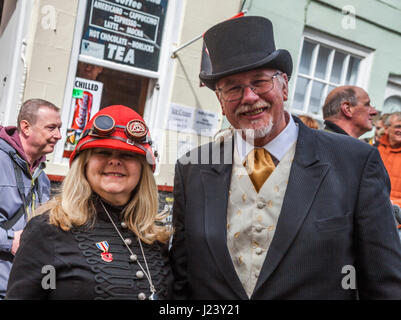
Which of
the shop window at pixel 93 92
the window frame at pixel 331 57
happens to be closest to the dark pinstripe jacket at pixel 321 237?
the shop window at pixel 93 92

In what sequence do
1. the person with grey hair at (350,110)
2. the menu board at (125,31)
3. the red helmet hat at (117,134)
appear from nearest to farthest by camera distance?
the red helmet hat at (117,134) → the person with grey hair at (350,110) → the menu board at (125,31)

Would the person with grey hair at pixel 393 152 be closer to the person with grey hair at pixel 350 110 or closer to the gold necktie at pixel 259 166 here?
the person with grey hair at pixel 350 110

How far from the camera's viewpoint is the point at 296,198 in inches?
67.6

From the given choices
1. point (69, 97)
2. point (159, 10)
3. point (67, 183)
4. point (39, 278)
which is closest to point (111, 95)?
point (69, 97)

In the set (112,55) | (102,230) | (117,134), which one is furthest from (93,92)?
(102,230)

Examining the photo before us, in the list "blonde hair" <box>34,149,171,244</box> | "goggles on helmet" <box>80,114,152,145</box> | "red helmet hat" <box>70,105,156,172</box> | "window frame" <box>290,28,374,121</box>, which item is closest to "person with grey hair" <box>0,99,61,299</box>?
"blonde hair" <box>34,149,171,244</box>

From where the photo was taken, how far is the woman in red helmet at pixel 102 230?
1717mm

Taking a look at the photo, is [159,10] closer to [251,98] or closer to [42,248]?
[251,98]

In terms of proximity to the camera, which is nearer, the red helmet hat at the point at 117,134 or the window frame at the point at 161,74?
the red helmet hat at the point at 117,134

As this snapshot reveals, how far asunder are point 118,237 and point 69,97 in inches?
133

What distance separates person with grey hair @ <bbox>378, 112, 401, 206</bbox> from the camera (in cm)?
426

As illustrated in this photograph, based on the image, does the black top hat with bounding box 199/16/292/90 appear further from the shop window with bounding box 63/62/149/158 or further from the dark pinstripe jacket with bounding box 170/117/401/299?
the shop window with bounding box 63/62/149/158
